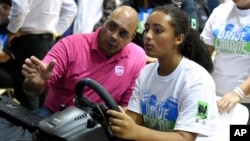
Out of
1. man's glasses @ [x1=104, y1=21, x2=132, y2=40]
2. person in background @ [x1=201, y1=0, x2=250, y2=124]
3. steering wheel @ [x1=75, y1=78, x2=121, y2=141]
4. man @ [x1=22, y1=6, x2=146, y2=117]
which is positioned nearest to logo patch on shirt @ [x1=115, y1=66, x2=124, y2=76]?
man @ [x1=22, y1=6, x2=146, y2=117]

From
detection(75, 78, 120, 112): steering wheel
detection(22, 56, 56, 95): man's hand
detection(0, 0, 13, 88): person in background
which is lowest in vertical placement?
detection(0, 0, 13, 88): person in background

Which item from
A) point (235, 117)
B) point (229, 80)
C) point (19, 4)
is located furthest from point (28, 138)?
point (19, 4)

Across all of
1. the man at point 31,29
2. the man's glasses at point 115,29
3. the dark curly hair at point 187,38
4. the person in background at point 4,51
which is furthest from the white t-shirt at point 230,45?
the person in background at point 4,51

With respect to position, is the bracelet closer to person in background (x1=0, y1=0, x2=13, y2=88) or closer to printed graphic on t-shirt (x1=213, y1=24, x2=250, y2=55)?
printed graphic on t-shirt (x1=213, y1=24, x2=250, y2=55)

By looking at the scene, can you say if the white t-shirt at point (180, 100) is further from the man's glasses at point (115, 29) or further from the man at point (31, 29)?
the man at point (31, 29)

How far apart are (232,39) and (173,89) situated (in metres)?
0.62

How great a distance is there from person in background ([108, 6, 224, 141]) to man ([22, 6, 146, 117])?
319 millimetres

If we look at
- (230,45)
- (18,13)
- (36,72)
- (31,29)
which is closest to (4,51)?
(31,29)

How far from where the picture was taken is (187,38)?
1.52 m

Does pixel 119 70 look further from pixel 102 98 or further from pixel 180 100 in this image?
pixel 102 98

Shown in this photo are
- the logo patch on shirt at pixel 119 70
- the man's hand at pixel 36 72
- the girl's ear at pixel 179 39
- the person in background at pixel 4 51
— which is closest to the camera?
the girl's ear at pixel 179 39

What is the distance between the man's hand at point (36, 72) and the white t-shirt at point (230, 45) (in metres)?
0.82

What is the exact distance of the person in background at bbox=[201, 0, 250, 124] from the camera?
1908 millimetres

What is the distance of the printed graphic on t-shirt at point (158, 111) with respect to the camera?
1.44 metres
